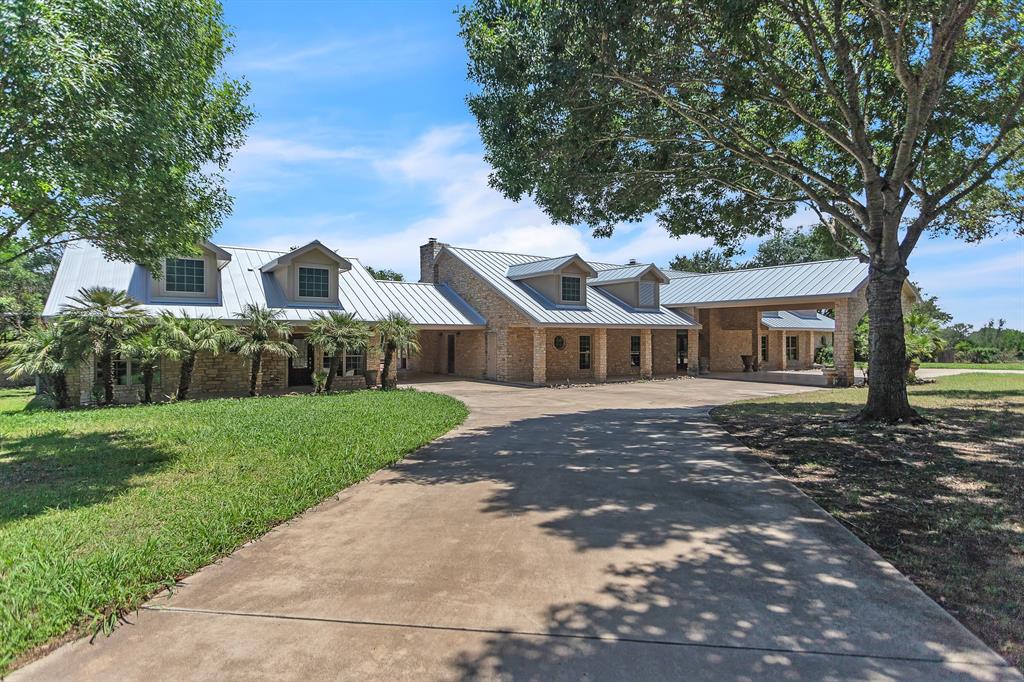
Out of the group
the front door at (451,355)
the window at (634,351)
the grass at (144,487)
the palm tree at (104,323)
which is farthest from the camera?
the front door at (451,355)

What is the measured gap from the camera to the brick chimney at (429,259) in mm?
27797

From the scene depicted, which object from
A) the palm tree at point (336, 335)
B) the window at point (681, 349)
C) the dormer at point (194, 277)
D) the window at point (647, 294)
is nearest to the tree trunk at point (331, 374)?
the palm tree at point (336, 335)

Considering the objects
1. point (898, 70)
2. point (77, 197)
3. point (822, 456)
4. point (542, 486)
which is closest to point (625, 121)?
point (898, 70)

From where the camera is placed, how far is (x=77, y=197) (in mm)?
7328

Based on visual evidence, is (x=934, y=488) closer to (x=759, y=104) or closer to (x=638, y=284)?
(x=759, y=104)

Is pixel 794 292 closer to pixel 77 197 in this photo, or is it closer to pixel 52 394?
pixel 77 197

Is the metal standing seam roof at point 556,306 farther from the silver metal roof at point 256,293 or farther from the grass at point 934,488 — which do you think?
the grass at point 934,488

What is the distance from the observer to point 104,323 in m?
14.2

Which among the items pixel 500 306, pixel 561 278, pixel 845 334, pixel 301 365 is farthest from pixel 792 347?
pixel 301 365

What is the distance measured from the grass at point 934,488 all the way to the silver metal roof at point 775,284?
9.64 meters

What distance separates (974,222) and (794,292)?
8.02 m

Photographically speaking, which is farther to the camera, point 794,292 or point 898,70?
point 794,292

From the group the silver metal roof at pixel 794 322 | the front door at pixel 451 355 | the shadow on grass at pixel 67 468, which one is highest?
the silver metal roof at pixel 794 322

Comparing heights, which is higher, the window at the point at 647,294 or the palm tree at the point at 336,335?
the window at the point at 647,294
